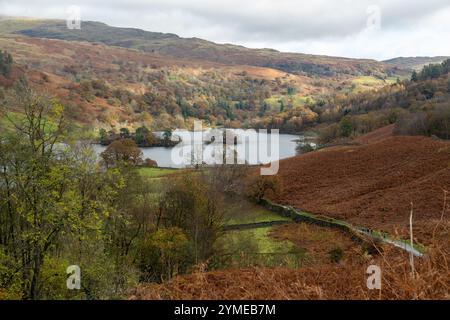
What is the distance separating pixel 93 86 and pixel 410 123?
444 ft

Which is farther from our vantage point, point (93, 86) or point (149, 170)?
point (93, 86)

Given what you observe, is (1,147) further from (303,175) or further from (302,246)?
(303,175)

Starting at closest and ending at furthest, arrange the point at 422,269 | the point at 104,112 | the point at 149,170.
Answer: the point at 422,269 → the point at 149,170 → the point at 104,112

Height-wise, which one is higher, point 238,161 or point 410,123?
point 410,123

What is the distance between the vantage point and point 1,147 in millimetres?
13594

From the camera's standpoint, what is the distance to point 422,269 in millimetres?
5270

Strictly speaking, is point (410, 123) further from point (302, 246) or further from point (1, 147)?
point (1, 147)

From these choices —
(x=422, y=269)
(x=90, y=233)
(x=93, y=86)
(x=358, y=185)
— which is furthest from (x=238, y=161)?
(x=93, y=86)

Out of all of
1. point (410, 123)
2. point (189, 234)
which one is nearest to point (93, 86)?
point (410, 123)

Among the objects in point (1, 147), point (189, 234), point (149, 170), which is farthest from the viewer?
point (149, 170)
